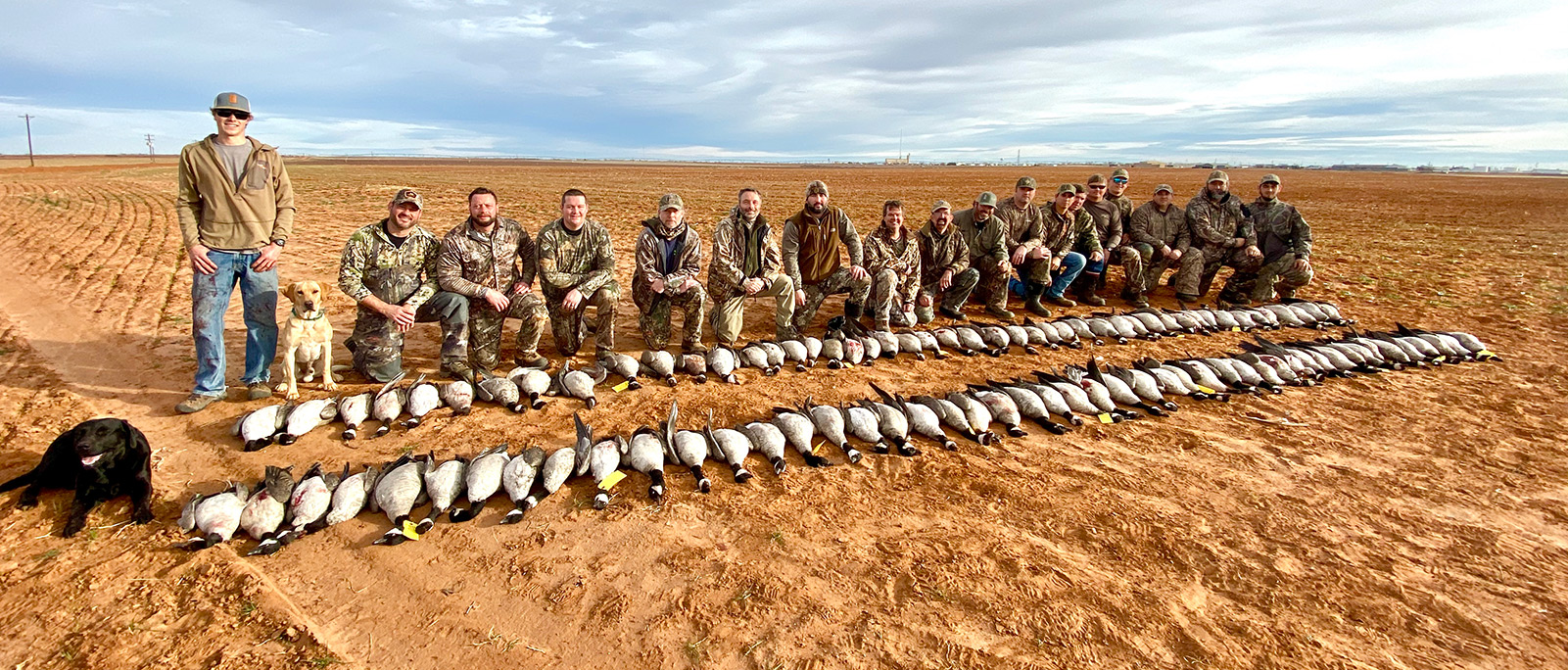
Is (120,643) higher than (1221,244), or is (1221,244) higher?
(1221,244)

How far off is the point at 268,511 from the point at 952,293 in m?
8.11

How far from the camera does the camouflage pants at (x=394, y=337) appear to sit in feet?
20.8

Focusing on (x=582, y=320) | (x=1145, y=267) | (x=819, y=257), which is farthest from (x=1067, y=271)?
(x=582, y=320)

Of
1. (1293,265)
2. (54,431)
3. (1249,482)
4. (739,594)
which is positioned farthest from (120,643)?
(1293,265)

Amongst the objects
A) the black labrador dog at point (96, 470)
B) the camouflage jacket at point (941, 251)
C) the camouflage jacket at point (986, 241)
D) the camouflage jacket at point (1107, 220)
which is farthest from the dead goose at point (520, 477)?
the camouflage jacket at point (1107, 220)

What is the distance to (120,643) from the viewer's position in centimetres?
313

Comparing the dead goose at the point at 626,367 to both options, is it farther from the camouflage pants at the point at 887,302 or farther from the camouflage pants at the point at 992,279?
the camouflage pants at the point at 992,279

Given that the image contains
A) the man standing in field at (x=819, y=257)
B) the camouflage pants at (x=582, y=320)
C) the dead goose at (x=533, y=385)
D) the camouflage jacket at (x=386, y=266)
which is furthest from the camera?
the man standing in field at (x=819, y=257)

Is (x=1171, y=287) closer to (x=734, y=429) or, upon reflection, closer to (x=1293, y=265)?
(x=1293, y=265)

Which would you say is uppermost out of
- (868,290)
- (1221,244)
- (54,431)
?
(1221,244)

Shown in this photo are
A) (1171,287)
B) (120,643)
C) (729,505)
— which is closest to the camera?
(120,643)

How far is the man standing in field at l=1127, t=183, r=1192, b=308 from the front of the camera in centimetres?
1063

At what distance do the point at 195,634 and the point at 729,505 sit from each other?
2.78m

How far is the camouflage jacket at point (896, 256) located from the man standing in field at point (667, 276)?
243cm
